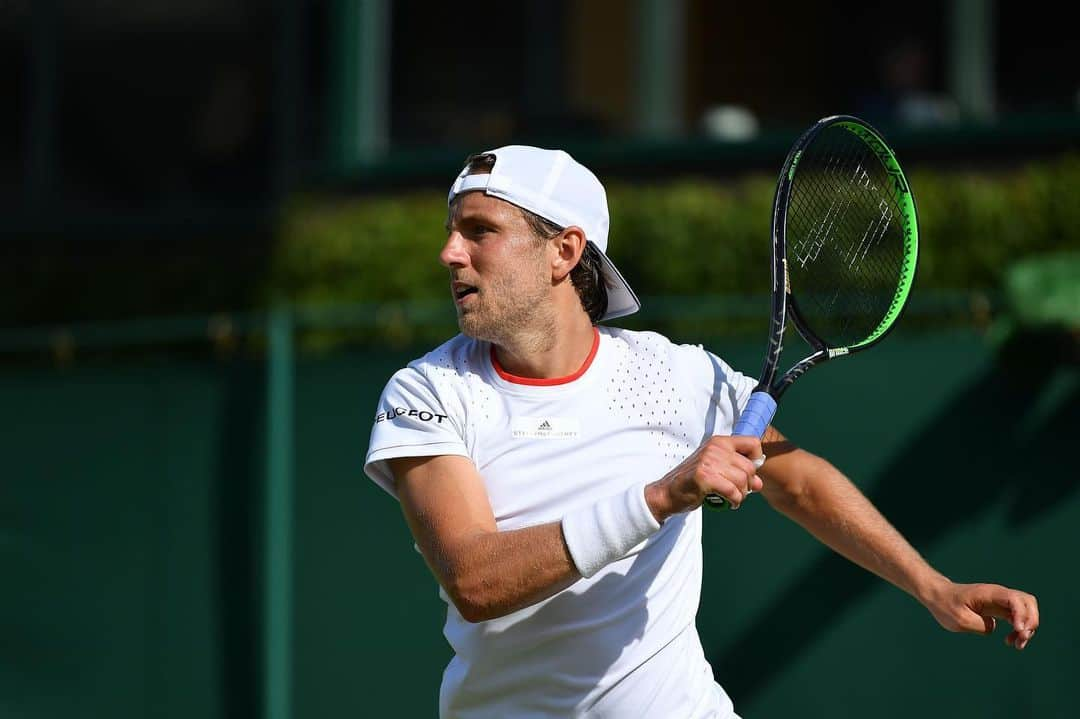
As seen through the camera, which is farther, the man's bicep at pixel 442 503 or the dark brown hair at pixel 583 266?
the dark brown hair at pixel 583 266

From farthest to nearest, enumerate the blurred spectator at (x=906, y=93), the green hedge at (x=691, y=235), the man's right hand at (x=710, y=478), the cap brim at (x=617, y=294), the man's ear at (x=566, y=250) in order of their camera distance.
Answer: the blurred spectator at (x=906, y=93) → the green hedge at (x=691, y=235) → the cap brim at (x=617, y=294) → the man's ear at (x=566, y=250) → the man's right hand at (x=710, y=478)

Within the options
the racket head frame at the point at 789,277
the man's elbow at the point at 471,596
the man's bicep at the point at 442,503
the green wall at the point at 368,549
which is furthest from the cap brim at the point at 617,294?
the green wall at the point at 368,549

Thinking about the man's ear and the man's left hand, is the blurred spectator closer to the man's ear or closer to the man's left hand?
the man's ear

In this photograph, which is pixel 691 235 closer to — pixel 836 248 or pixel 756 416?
pixel 836 248

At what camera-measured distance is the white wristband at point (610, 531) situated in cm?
315

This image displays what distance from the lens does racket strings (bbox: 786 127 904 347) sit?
13.3ft

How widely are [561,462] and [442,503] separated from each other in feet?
1.08

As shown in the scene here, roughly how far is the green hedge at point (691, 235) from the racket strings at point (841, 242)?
198cm

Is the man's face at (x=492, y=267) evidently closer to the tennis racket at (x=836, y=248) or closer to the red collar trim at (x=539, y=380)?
the red collar trim at (x=539, y=380)

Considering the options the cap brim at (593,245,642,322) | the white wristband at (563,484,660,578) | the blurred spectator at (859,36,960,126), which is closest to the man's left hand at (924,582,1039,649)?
the white wristband at (563,484,660,578)

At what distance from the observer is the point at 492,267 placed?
3.60 metres

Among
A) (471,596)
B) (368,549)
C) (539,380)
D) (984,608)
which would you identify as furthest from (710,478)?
(368,549)

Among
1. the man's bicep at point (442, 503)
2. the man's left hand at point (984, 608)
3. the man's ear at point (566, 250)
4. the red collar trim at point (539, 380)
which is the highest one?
the man's ear at point (566, 250)

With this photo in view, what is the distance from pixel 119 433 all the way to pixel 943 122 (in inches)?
154
